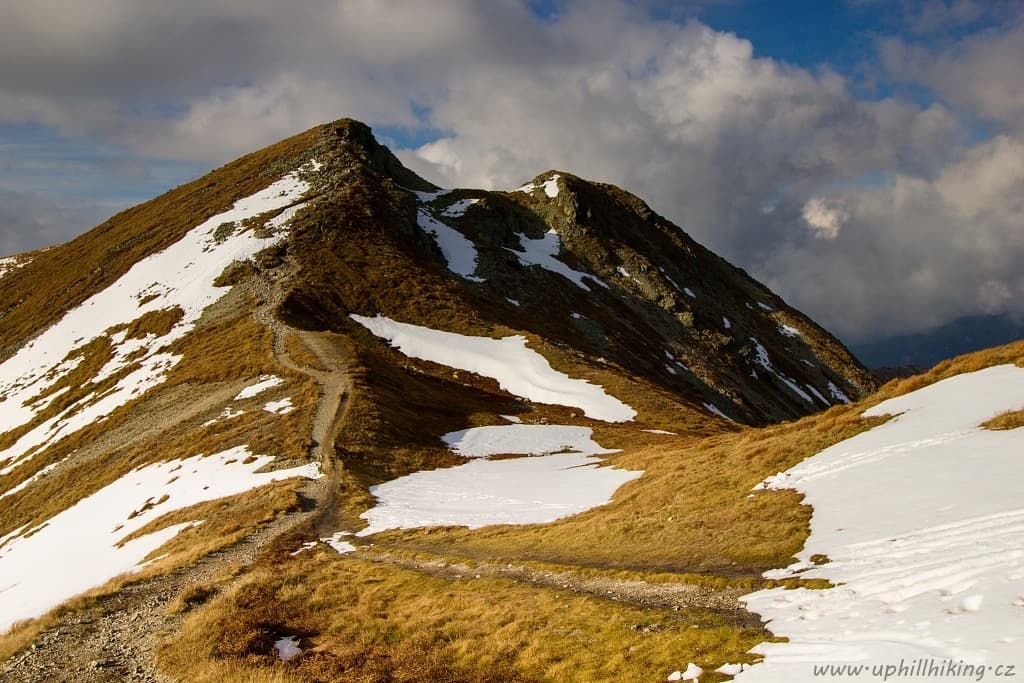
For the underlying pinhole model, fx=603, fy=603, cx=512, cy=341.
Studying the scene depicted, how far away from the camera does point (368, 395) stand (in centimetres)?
4847

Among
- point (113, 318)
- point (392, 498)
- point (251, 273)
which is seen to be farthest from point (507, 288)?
point (392, 498)

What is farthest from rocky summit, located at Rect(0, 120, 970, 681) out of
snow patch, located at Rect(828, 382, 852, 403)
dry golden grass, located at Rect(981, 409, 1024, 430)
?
dry golden grass, located at Rect(981, 409, 1024, 430)

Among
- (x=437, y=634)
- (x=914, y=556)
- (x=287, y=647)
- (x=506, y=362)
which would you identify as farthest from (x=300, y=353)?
(x=914, y=556)

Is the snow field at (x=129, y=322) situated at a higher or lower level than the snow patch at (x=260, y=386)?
higher

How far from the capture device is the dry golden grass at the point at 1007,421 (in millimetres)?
17734

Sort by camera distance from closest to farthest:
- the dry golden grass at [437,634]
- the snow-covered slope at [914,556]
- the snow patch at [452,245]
Result: the snow-covered slope at [914,556]
the dry golden grass at [437,634]
the snow patch at [452,245]

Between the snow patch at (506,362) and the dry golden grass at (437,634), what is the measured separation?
4045 cm

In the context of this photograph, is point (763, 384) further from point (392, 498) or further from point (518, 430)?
point (392, 498)

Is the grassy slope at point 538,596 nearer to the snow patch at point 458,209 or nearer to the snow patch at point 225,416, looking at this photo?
the snow patch at point 225,416

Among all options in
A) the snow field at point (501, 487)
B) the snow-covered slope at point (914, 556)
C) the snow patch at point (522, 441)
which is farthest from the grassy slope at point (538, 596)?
the snow patch at point (522, 441)

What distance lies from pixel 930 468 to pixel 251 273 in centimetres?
7507

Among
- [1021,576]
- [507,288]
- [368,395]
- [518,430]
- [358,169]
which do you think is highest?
[358,169]

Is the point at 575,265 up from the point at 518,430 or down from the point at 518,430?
up

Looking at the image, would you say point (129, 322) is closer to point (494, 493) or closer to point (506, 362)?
point (506, 362)
